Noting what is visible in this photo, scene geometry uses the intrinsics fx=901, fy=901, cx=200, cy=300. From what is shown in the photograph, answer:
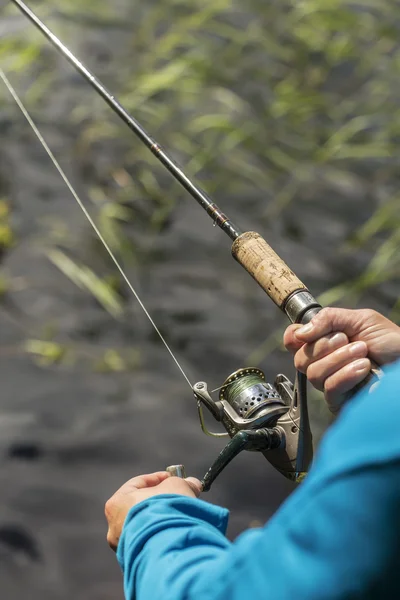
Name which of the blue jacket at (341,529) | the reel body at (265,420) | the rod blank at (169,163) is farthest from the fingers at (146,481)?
the rod blank at (169,163)

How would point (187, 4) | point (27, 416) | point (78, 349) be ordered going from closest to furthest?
point (27, 416), point (78, 349), point (187, 4)

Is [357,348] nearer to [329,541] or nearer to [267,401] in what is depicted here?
[267,401]

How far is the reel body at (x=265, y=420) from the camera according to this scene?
5.50 ft

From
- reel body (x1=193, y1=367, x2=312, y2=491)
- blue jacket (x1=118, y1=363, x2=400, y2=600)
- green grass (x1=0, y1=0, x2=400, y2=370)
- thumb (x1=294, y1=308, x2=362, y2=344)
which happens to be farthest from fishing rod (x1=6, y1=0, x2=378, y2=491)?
green grass (x1=0, y1=0, x2=400, y2=370)

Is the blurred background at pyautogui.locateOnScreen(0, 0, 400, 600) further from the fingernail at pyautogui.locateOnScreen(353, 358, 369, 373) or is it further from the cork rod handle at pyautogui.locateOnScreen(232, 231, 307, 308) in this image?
the fingernail at pyautogui.locateOnScreen(353, 358, 369, 373)

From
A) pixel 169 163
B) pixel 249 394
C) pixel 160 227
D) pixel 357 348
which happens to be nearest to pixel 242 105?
pixel 160 227

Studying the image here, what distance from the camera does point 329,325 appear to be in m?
1.58

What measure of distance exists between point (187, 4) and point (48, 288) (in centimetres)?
225

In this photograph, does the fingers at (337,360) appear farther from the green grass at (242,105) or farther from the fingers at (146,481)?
the green grass at (242,105)

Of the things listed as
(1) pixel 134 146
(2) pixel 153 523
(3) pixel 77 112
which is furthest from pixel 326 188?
(2) pixel 153 523

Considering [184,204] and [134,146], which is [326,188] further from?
[134,146]

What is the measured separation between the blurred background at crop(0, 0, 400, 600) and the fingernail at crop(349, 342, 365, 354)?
167 cm

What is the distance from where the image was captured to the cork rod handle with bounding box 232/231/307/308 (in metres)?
1.84

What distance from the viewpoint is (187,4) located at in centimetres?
522
